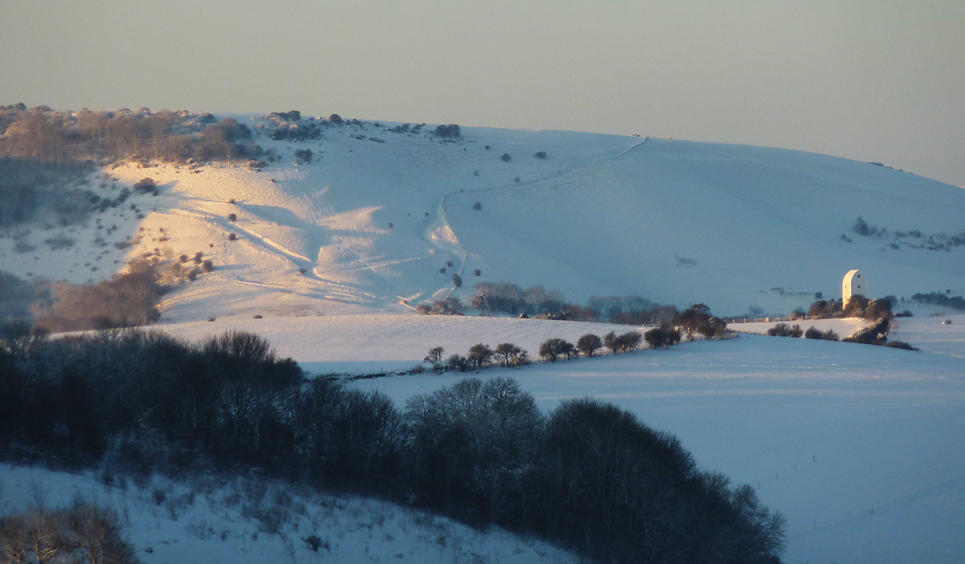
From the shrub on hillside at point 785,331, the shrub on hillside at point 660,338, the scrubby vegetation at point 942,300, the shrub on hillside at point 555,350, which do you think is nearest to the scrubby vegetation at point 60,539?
the shrub on hillside at point 555,350

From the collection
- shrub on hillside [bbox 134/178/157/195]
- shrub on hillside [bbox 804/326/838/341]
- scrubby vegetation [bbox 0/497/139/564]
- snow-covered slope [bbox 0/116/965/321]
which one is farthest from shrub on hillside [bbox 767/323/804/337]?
shrub on hillside [bbox 134/178/157/195]

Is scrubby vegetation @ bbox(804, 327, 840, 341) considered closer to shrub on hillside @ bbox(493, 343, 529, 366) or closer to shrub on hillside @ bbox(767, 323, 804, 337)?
shrub on hillside @ bbox(767, 323, 804, 337)

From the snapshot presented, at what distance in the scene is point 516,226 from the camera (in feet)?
242

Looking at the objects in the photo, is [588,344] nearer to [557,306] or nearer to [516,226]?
[557,306]

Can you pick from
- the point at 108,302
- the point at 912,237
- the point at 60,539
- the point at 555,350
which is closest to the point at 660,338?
the point at 555,350

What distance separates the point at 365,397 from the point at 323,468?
342 cm

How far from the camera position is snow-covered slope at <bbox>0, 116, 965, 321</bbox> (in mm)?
56750

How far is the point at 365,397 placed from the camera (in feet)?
58.9

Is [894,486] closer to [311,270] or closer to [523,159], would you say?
[311,270]

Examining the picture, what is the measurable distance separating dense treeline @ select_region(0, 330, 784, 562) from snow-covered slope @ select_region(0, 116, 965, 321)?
1192 inches

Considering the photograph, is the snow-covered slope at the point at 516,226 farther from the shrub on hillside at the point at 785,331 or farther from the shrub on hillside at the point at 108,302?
the shrub on hillside at the point at 785,331

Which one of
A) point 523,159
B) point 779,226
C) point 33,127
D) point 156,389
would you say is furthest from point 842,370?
point 33,127

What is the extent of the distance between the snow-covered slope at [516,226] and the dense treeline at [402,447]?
3029cm

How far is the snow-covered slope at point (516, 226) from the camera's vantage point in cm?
5675
